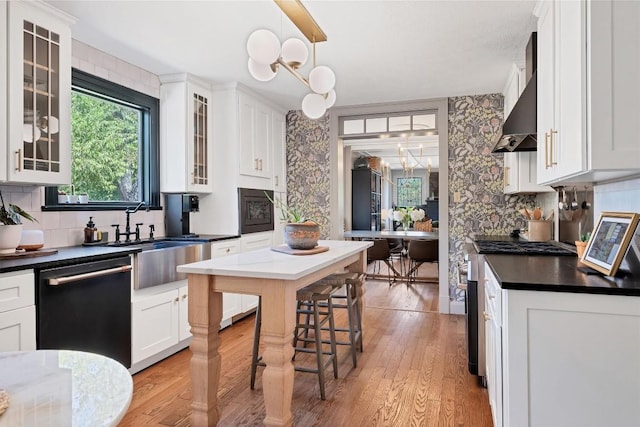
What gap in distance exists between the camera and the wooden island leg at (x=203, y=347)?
2.14m

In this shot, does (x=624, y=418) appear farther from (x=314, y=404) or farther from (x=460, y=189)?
(x=460, y=189)

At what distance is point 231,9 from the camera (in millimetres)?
2604

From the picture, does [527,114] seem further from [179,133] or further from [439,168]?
[179,133]

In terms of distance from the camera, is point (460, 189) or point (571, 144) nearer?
point (571, 144)

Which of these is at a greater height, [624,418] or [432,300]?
[624,418]

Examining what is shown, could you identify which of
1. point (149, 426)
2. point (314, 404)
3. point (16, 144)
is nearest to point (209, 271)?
point (149, 426)

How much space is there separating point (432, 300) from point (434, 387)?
2626mm

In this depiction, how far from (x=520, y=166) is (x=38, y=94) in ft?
11.5

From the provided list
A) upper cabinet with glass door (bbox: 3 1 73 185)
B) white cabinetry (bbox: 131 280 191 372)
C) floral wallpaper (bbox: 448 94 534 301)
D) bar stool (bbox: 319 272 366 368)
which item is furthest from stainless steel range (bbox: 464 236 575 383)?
upper cabinet with glass door (bbox: 3 1 73 185)

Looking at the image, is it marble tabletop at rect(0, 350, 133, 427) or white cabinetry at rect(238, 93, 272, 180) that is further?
white cabinetry at rect(238, 93, 272, 180)

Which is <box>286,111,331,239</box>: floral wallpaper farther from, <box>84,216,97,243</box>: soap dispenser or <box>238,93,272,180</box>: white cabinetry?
<box>84,216,97,243</box>: soap dispenser

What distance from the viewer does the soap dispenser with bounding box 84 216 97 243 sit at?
3104 millimetres

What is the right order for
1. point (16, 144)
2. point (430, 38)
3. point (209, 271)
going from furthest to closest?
point (430, 38) → point (16, 144) → point (209, 271)

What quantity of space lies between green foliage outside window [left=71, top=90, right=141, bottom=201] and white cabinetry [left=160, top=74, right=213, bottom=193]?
0.24 metres
